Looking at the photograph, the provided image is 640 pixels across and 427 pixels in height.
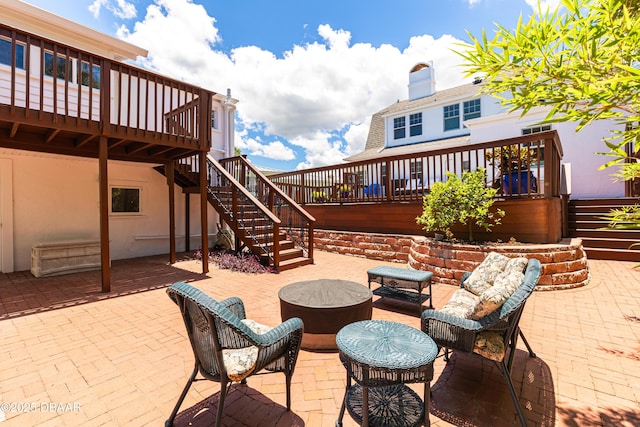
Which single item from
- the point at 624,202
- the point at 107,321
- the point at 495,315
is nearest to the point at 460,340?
the point at 495,315

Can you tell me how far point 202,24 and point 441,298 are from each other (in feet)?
33.9

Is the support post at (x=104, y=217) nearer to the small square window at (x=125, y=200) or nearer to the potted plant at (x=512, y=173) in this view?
the small square window at (x=125, y=200)

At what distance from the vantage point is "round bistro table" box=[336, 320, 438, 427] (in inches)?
66.7

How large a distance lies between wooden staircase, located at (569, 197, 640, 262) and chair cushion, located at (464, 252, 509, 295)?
4543 mm

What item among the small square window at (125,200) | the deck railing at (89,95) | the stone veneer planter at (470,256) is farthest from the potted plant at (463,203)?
the small square window at (125,200)

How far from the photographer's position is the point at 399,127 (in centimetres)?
1603

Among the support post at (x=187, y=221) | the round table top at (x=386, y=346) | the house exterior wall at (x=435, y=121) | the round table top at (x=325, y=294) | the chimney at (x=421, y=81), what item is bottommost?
the round table top at (x=325, y=294)

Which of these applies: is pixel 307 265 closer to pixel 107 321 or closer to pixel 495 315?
pixel 107 321

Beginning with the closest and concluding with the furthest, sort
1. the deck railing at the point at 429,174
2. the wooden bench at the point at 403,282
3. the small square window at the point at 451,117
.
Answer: the wooden bench at the point at 403,282 → the deck railing at the point at 429,174 → the small square window at the point at 451,117

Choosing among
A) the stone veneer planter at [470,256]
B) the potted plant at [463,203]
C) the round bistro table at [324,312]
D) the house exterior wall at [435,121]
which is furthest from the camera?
the house exterior wall at [435,121]

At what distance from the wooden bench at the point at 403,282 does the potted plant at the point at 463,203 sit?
1.86m

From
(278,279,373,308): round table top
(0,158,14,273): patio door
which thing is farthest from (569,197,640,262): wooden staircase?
(0,158,14,273): patio door

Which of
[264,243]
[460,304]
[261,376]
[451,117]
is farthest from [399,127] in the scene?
[261,376]

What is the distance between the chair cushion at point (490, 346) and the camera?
2.06 metres
